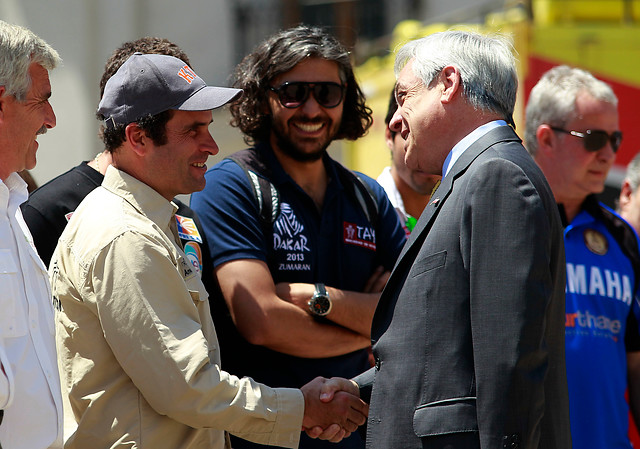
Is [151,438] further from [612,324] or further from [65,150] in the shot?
[65,150]

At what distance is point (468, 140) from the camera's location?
9.12 feet

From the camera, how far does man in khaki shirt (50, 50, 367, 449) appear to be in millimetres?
2682

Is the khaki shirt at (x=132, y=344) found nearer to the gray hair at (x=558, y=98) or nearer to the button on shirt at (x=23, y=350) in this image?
the button on shirt at (x=23, y=350)

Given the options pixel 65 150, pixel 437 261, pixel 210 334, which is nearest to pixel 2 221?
pixel 210 334

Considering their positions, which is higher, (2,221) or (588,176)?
(2,221)

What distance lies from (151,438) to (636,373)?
249cm

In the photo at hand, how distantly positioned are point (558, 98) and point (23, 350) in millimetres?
3061

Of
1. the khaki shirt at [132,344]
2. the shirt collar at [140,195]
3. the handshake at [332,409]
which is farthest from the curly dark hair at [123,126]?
the handshake at [332,409]

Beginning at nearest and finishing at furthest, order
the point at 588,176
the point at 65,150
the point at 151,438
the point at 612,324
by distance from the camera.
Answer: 1. the point at 151,438
2. the point at 612,324
3. the point at 588,176
4. the point at 65,150

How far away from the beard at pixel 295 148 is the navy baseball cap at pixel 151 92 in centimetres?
76

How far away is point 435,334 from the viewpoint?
2578 millimetres

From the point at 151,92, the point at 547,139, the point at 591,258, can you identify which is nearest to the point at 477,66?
the point at 151,92

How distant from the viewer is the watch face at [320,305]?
3467 millimetres

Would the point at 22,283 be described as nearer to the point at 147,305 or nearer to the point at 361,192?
the point at 147,305
